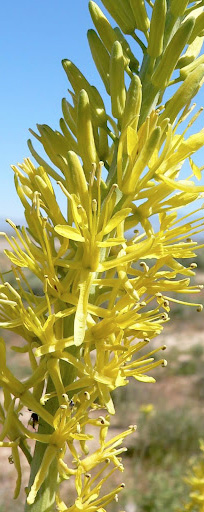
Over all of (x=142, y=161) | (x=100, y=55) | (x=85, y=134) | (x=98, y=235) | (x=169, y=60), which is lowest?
(x=98, y=235)

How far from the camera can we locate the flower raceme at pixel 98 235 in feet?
4.94

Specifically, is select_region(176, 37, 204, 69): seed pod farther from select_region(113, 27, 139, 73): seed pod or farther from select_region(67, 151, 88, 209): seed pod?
select_region(67, 151, 88, 209): seed pod

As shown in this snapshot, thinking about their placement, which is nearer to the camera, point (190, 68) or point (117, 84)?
point (117, 84)

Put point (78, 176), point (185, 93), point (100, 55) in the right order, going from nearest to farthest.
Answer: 1. point (78, 176)
2. point (185, 93)
3. point (100, 55)

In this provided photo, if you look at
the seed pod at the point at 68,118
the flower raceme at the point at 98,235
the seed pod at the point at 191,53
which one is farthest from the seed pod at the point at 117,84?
the seed pod at the point at 191,53

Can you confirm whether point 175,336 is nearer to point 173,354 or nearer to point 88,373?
point 173,354

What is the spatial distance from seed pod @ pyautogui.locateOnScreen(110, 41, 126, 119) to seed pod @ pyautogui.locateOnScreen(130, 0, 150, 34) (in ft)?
0.79

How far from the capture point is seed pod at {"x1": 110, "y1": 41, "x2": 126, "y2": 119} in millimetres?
1514

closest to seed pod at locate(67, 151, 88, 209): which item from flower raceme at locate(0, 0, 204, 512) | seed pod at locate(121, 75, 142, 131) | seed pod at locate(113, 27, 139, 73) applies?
flower raceme at locate(0, 0, 204, 512)

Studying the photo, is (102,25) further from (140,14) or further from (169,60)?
(169,60)

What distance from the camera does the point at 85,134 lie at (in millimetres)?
1541

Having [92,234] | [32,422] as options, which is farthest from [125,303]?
[32,422]

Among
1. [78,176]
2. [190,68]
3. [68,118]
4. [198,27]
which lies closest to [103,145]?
[68,118]

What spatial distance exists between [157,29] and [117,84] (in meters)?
0.19
